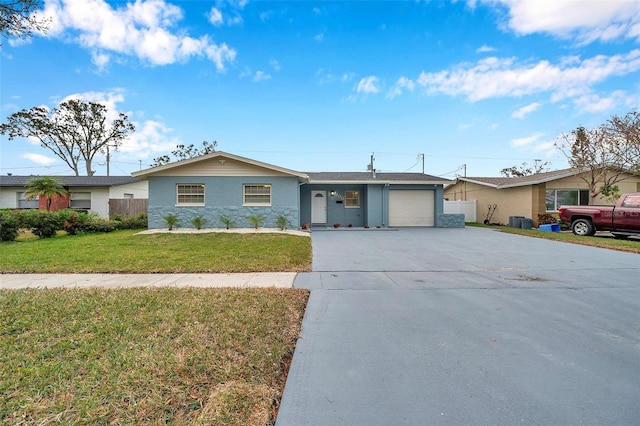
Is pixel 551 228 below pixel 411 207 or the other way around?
below

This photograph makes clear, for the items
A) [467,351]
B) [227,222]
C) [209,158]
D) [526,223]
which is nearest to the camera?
[467,351]

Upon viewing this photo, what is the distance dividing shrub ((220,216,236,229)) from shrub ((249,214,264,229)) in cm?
92

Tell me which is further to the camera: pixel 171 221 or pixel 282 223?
pixel 282 223

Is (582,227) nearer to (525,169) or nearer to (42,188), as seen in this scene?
(42,188)

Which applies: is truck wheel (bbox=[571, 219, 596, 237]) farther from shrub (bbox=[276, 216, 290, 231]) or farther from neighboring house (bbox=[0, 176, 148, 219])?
neighboring house (bbox=[0, 176, 148, 219])

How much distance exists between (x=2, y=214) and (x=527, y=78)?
21902 millimetres

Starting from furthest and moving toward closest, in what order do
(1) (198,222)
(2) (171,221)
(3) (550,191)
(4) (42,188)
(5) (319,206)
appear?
(5) (319,206)
(3) (550,191)
(4) (42,188)
(1) (198,222)
(2) (171,221)

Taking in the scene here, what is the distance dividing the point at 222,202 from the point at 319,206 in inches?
223

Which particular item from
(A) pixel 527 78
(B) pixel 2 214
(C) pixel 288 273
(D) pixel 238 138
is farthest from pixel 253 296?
(D) pixel 238 138

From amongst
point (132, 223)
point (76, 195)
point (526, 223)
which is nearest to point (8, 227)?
point (132, 223)

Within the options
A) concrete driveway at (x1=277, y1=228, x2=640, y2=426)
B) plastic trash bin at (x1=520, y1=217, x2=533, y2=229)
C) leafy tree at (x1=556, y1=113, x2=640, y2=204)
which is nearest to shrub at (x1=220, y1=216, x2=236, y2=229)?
concrete driveway at (x1=277, y1=228, x2=640, y2=426)

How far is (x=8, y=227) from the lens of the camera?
10.4 meters

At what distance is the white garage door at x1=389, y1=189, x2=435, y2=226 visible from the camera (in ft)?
54.5

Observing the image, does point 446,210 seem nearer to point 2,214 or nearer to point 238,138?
point 238,138
